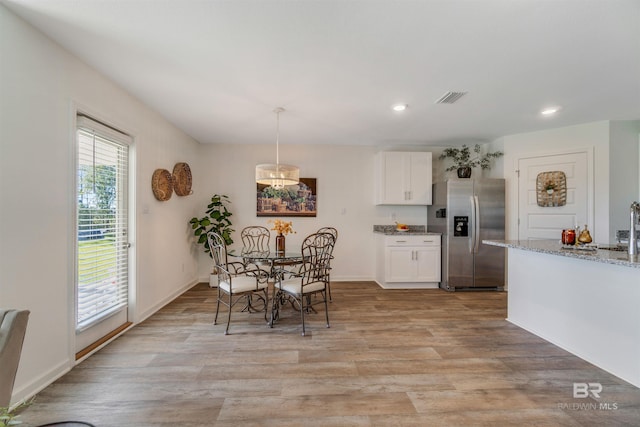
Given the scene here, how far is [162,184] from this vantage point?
353cm

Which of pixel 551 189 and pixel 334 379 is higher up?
pixel 551 189

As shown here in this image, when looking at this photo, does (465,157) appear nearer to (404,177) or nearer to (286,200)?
(404,177)

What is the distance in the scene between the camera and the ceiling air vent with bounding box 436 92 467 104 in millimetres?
2849

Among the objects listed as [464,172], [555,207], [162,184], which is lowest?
[555,207]

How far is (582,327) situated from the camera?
2.44m

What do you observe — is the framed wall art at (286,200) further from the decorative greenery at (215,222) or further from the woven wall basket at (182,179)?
the woven wall basket at (182,179)

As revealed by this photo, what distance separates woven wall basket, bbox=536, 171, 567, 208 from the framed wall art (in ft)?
11.9

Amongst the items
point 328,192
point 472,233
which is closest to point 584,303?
point 472,233

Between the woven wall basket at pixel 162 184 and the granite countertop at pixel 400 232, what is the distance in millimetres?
3414

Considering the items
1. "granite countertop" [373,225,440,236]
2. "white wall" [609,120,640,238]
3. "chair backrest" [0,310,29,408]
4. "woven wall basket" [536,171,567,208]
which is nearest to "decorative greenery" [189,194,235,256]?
"granite countertop" [373,225,440,236]

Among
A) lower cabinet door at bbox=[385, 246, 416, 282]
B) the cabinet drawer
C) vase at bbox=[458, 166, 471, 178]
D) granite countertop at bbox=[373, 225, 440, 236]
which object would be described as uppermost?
vase at bbox=[458, 166, 471, 178]

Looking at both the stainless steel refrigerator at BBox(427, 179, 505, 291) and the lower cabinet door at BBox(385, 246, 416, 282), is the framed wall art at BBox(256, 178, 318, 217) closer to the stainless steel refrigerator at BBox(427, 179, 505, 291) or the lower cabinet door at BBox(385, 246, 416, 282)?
the lower cabinet door at BBox(385, 246, 416, 282)

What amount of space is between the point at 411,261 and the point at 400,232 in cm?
53

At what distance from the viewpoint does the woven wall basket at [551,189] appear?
4061 millimetres
